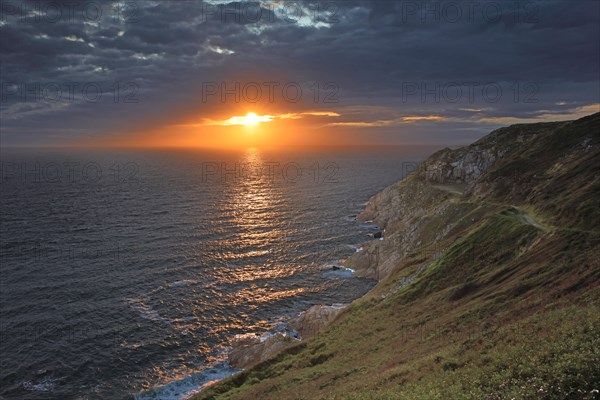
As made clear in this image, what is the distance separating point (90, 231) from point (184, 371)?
240 feet

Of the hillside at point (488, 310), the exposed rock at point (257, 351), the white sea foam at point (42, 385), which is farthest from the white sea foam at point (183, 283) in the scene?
the hillside at point (488, 310)

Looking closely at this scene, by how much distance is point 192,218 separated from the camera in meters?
128

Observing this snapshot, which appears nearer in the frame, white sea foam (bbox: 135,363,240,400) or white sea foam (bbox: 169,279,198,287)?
white sea foam (bbox: 135,363,240,400)

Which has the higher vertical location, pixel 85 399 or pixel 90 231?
Answer: pixel 90 231

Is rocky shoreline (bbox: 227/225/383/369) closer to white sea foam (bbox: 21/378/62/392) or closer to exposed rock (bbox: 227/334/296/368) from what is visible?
exposed rock (bbox: 227/334/296/368)

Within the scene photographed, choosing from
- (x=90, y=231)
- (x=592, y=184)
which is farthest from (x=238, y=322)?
(x=90, y=231)

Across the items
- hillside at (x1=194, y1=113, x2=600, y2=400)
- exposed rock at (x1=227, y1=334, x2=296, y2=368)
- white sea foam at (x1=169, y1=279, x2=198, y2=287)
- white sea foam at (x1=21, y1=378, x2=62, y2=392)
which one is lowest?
white sea foam at (x1=21, y1=378, x2=62, y2=392)

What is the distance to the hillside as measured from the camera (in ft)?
71.3

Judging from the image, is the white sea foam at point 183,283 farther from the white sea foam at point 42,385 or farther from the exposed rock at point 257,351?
the white sea foam at point 42,385

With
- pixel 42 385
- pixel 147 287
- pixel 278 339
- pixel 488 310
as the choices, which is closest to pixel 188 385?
pixel 278 339

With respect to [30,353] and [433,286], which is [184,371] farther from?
[433,286]

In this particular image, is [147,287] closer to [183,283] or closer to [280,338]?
[183,283]

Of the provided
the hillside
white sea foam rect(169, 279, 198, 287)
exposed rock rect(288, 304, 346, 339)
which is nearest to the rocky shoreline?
exposed rock rect(288, 304, 346, 339)

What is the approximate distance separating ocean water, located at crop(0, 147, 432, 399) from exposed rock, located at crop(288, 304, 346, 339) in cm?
421
